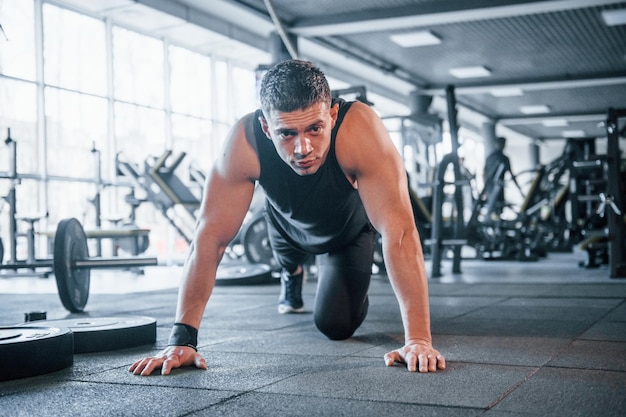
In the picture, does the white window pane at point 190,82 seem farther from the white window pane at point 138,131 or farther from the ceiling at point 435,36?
the white window pane at point 138,131

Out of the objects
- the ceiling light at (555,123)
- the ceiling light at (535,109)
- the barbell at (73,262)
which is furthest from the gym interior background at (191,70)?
the ceiling light at (555,123)

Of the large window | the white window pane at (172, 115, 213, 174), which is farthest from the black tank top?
the white window pane at (172, 115, 213, 174)

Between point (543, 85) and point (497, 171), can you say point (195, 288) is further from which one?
point (543, 85)

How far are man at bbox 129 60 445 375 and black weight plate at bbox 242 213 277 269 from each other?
364cm

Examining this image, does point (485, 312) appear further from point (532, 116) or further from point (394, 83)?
point (532, 116)

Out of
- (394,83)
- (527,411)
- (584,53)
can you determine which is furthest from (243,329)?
(394,83)

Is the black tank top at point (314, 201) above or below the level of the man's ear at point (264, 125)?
below

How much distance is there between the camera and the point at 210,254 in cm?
199

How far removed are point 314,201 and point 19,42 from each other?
706 centimetres

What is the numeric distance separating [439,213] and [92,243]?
23.0ft

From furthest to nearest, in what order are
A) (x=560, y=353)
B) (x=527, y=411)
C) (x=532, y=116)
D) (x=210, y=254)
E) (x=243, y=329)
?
(x=532, y=116)
(x=243, y=329)
(x=560, y=353)
(x=210, y=254)
(x=527, y=411)

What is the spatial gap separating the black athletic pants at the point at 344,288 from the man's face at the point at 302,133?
2.25 ft

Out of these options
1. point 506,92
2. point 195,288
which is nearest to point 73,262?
point 195,288

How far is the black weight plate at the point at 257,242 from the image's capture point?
19.8 feet
